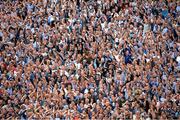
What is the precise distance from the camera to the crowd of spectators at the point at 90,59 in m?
5.18

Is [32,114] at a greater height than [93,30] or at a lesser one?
lesser

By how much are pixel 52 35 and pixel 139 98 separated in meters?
2.35

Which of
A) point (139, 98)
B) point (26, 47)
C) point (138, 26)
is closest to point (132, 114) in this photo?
point (139, 98)

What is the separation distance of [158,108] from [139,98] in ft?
1.17

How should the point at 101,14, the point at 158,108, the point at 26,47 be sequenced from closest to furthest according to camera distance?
the point at 158,108 → the point at 26,47 → the point at 101,14

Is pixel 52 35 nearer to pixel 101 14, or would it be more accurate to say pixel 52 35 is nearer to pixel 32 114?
pixel 101 14

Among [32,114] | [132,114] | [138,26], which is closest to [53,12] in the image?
[138,26]

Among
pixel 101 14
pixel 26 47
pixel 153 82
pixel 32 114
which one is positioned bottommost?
pixel 32 114

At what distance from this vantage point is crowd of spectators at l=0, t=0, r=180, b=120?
5.18 meters

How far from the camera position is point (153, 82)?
5.30 metres

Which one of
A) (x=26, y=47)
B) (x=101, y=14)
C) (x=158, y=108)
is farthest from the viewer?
(x=101, y=14)

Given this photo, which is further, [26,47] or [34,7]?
[34,7]

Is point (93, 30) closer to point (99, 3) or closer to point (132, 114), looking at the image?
point (99, 3)

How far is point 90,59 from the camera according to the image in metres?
5.97
